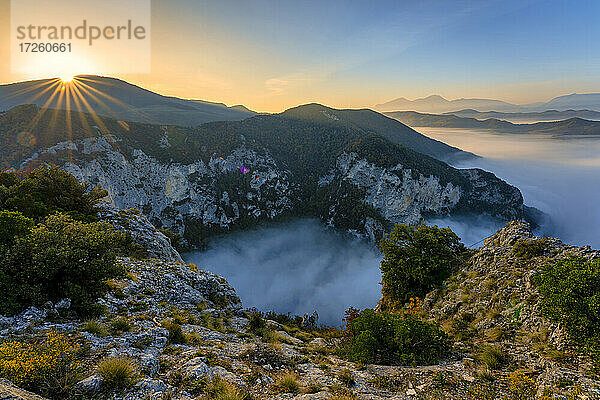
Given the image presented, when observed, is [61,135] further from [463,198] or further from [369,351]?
[463,198]

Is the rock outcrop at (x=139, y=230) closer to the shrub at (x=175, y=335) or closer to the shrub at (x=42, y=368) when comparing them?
the shrub at (x=175, y=335)

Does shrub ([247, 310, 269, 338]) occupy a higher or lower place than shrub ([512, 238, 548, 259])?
lower

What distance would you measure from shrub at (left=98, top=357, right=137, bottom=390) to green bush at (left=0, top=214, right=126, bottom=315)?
6.08 metres

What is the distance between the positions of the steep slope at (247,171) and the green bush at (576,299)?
97.4m

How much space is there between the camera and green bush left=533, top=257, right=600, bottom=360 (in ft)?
33.3

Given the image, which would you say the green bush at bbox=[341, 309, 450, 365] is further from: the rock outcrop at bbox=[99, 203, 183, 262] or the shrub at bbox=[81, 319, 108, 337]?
the rock outcrop at bbox=[99, 203, 183, 262]

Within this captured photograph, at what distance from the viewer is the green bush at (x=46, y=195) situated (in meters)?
19.1

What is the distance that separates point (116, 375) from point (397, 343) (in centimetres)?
1179

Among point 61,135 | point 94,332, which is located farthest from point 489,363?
point 61,135

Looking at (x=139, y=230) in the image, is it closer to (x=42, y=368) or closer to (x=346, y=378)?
(x=42, y=368)

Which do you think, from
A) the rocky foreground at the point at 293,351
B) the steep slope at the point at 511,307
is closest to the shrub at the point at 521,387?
the rocky foreground at the point at 293,351

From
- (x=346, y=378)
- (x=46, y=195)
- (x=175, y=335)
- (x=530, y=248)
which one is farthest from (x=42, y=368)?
(x=530, y=248)

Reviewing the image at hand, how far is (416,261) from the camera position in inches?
921

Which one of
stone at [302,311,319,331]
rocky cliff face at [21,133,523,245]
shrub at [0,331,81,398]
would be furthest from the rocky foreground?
rocky cliff face at [21,133,523,245]
